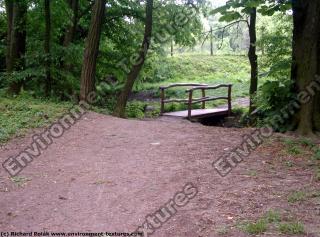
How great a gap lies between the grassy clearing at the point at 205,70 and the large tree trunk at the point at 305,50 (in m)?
16.6

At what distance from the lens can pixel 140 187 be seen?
6.04 m

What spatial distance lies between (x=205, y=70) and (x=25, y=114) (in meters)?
22.3

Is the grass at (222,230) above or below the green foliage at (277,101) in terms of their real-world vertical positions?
below

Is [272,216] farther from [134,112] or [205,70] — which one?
[205,70]

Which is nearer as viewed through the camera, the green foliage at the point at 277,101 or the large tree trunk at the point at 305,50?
the large tree trunk at the point at 305,50

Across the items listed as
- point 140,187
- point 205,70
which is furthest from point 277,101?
point 205,70

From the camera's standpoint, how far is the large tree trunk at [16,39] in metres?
14.5

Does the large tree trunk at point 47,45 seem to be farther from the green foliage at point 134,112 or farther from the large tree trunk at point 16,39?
the green foliage at point 134,112

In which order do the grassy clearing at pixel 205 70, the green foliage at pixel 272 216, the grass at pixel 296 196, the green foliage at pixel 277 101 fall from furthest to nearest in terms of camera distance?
1. the grassy clearing at pixel 205 70
2. the green foliage at pixel 277 101
3. the grass at pixel 296 196
4. the green foliage at pixel 272 216

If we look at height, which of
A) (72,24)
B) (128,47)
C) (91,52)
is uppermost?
(72,24)

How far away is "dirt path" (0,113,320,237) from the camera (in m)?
4.85

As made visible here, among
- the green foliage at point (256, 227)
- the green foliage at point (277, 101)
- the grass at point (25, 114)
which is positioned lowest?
the green foliage at point (256, 227)

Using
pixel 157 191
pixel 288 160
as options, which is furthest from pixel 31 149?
pixel 288 160

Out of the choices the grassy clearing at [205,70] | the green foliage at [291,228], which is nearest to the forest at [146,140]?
the green foliage at [291,228]
